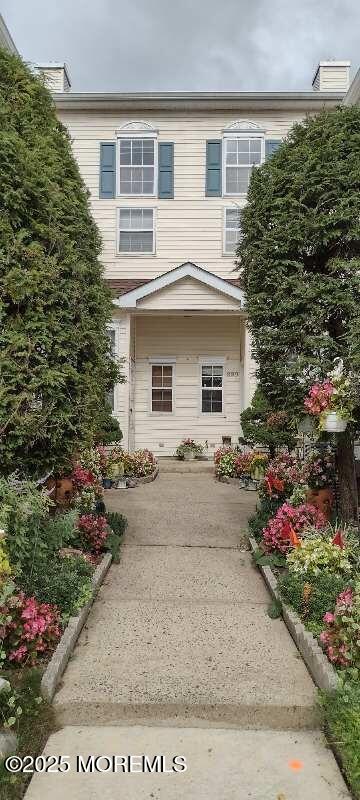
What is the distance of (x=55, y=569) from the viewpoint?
539 cm

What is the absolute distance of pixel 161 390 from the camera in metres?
16.4

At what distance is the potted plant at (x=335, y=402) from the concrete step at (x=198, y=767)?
2.80 meters

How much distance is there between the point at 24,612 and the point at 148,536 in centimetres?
418

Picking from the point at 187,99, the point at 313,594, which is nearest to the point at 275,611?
the point at 313,594

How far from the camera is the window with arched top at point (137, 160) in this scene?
637 inches

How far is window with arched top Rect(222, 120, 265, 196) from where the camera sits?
1608 cm

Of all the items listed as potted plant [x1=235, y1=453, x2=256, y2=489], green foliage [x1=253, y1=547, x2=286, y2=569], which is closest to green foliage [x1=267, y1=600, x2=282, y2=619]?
green foliage [x1=253, y1=547, x2=286, y2=569]

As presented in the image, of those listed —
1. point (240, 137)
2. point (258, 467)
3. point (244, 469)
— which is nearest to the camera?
point (258, 467)

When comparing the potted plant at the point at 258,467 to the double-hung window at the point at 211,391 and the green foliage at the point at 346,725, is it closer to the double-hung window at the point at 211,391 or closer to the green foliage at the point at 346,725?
the double-hung window at the point at 211,391

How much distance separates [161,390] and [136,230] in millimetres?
4395

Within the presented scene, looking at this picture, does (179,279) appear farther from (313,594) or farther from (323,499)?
(313,594)

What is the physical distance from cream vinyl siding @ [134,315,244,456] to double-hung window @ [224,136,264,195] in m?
3.74

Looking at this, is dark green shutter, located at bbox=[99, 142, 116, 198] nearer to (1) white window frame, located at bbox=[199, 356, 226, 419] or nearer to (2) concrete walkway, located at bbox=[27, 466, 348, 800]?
(1) white window frame, located at bbox=[199, 356, 226, 419]

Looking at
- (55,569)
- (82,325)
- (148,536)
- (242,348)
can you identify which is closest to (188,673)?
(55,569)
